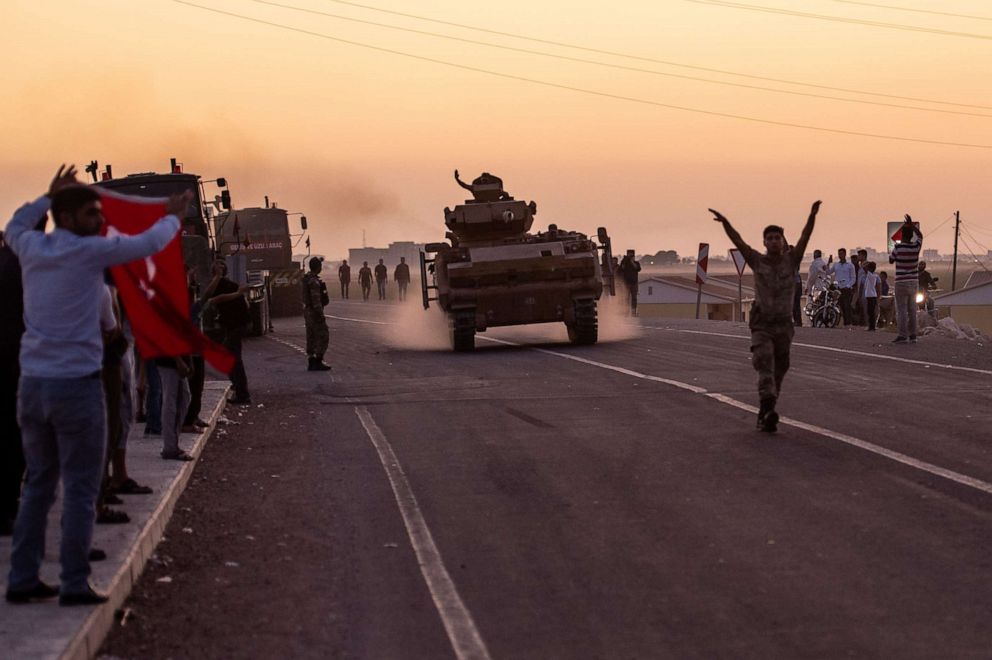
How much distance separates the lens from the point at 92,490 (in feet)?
23.1

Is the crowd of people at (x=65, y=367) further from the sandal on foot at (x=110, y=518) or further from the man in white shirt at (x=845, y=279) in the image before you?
the man in white shirt at (x=845, y=279)

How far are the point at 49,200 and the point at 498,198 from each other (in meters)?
22.7

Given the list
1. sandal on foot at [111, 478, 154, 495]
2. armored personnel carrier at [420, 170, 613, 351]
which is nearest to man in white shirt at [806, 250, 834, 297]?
armored personnel carrier at [420, 170, 613, 351]

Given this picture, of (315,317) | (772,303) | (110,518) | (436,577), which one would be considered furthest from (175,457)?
(315,317)

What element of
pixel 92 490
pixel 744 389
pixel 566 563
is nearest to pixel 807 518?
pixel 566 563

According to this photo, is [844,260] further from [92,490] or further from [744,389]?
[92,490]

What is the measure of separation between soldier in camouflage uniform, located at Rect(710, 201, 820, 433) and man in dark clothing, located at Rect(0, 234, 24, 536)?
286 inches

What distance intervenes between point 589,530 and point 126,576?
2.95 m

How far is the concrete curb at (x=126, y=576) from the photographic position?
6434 millimetres

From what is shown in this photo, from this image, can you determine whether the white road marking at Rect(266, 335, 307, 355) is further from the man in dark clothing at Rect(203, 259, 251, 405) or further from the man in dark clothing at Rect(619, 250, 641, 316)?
the man in dark clothing at Rect(619, 250, 641, 316)

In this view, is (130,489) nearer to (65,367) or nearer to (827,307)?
(65,367)

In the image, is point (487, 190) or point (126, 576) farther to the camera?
point (487, 190)

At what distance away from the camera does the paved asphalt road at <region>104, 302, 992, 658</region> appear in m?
6.88

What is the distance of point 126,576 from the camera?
780 cm
